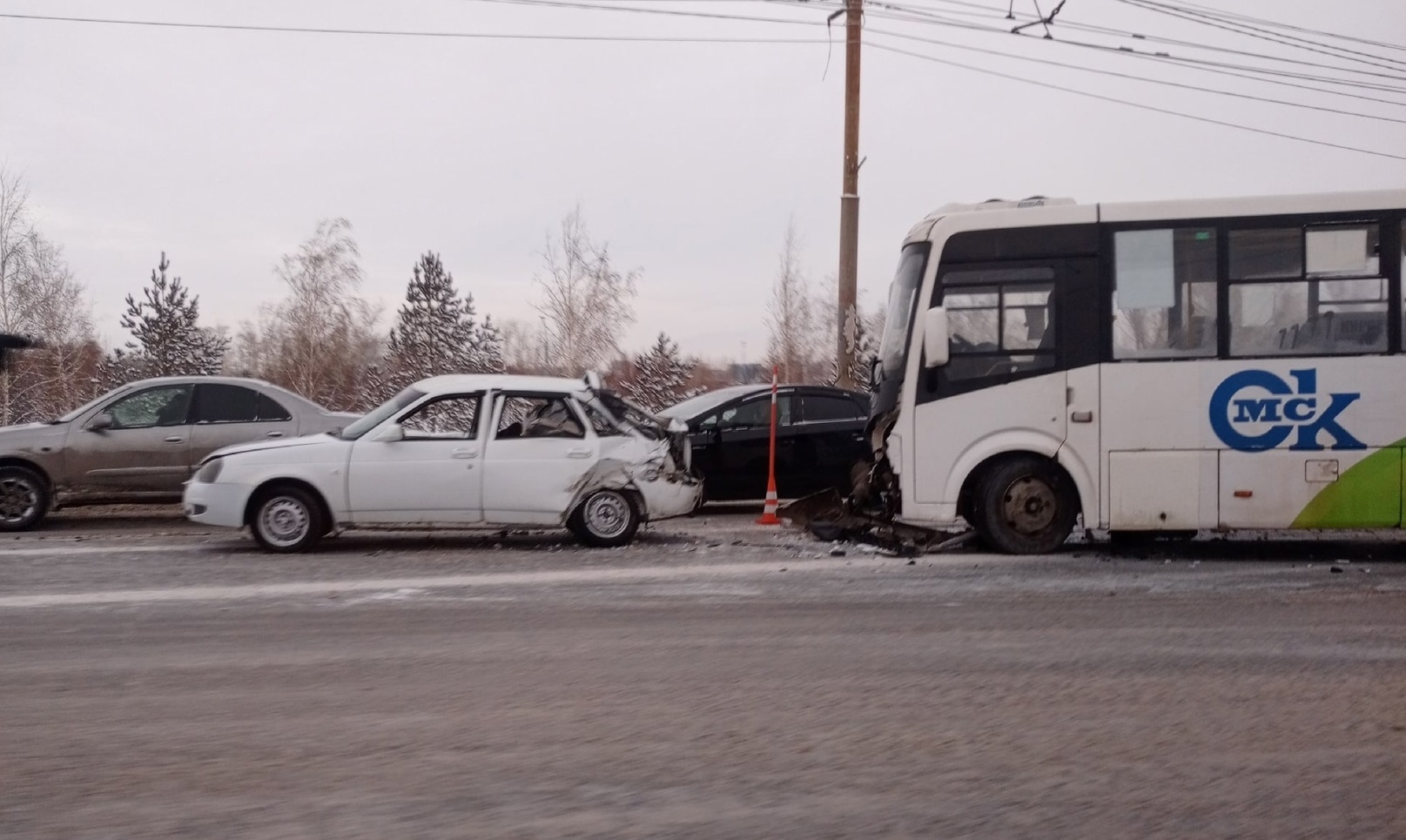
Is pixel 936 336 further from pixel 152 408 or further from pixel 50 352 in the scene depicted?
pixel 50 352

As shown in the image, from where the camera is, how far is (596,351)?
5153 cm

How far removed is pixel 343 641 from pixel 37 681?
162 cm

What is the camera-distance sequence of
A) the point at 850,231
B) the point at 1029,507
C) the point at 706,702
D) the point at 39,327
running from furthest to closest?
1. the point at 39,327
2. the point at 850,231
3. the point at 1029,507
4. the point at 706,702

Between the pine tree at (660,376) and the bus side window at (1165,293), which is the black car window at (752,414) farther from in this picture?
the pine tree at (660,376)

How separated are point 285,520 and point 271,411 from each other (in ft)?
9.66

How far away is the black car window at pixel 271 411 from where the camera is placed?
44.8ft

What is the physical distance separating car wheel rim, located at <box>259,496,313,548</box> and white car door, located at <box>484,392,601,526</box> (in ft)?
5.61

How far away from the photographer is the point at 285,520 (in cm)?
1114

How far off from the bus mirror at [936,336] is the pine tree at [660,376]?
31.6m

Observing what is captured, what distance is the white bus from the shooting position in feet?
33.6

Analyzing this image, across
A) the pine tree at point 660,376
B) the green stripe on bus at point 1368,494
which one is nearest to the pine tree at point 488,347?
the pine tree at point 660,376

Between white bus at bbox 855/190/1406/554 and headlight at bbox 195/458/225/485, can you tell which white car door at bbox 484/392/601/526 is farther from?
white bus at bbox 855/190/1406/554

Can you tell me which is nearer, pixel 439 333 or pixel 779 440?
pixel 779 440

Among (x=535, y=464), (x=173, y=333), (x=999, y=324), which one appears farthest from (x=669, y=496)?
(x=173, y=333)
